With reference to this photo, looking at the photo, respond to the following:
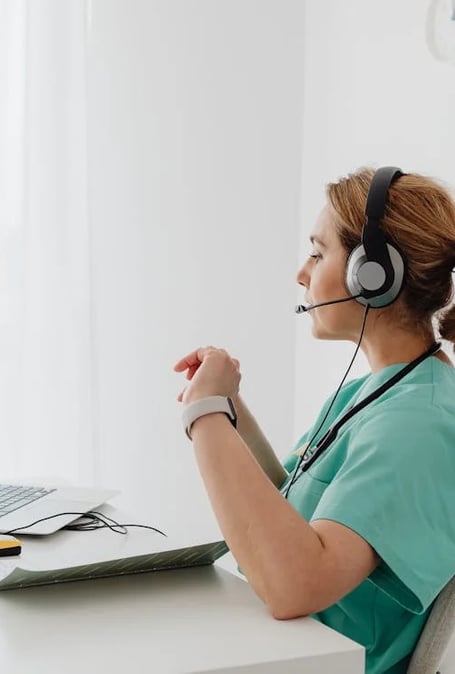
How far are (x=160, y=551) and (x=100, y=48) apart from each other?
1.88 metres

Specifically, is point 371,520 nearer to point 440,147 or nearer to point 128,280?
point 440,147

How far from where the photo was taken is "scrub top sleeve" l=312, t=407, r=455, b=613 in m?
0.96

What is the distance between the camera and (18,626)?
2.83ft

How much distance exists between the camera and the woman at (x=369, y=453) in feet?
3.10

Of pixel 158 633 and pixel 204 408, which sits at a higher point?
pixel 204 408

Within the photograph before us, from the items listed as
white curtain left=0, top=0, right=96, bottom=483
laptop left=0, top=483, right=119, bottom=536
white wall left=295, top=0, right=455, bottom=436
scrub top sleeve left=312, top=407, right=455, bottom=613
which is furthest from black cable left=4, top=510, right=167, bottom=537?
white curtain left=0, top=0, right=96, bottom=483

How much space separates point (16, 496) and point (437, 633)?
2.31 feet

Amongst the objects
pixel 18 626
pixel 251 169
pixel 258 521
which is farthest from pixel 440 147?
pixel 18 626

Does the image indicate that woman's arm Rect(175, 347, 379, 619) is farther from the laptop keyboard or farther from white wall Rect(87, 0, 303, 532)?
white wall Rect(87, 0, 303, 532)

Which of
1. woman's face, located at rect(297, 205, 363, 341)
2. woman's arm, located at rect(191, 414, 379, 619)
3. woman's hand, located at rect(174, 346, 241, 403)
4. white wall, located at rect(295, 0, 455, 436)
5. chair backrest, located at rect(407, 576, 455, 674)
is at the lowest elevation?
chair backrest, located at rect(407, 576, 455, 674)

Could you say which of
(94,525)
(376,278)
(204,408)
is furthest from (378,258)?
(94,525)

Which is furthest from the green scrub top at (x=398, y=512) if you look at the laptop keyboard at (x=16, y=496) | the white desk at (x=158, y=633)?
the laptop keyboard at (x=16, y=496)

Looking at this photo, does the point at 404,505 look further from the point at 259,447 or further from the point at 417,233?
the point at 259,447

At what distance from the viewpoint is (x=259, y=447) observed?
1461 millimetres
